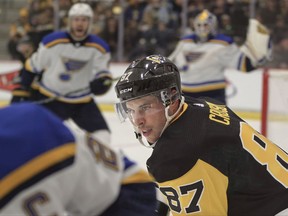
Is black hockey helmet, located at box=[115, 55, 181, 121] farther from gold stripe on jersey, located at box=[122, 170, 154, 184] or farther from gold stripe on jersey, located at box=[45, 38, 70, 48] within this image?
gold stripe on jersey, located at box=[45, 38, 70, 48]

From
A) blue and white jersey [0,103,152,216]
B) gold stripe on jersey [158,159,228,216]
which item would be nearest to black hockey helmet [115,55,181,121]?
gold stripe on jersey [158,159,228,216]

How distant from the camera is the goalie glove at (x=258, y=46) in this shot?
4602 mm

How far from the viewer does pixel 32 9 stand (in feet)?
24.2

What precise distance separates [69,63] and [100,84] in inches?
11.3

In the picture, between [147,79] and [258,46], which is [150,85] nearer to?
[147,79]

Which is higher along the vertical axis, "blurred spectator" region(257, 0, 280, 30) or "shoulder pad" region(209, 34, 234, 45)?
"shoulder pad" region(209, 34, 234, 45)

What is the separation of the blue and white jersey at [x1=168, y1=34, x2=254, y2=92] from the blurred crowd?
1.82 metres

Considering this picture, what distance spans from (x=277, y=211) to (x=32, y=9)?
20.5 ft

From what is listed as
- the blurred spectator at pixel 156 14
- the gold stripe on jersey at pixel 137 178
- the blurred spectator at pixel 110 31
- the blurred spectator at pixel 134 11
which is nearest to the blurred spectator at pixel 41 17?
the blurred spectator at pixel 110 31

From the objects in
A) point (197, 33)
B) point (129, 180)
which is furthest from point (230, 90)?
point (129, 180)

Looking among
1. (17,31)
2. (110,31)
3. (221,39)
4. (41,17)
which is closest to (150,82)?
(221,39)

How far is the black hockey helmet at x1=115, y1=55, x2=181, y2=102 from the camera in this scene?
1524mm

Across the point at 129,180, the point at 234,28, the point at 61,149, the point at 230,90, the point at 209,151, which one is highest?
the point at 61,149

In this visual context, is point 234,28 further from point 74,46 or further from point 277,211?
point 277,211
